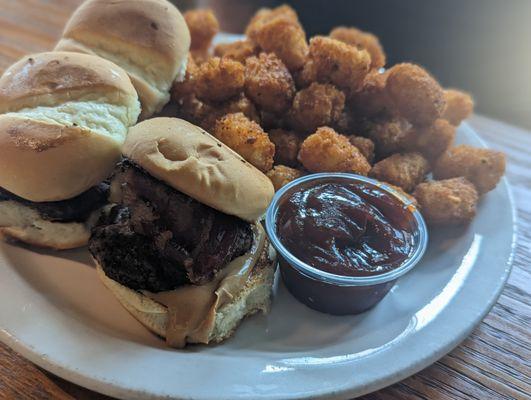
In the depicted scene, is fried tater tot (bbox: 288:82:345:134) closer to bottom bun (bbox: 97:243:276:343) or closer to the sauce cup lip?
the sauce cup lip

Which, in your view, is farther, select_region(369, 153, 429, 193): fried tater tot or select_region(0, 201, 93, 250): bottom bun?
select_region(369, 153, 429, 193): fried tater tot

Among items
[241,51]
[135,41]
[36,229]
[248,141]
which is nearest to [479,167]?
[248,141]

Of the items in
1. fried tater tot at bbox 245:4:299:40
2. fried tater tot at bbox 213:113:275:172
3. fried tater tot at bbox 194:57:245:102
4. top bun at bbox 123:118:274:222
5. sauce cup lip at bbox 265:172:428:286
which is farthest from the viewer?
fried tater tot at bbox 245:4:299:40

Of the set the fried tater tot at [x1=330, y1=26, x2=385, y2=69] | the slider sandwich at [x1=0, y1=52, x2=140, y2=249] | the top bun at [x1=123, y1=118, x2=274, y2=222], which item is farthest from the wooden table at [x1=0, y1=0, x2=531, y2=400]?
the fried tater tot at [x1=330, y1=26, x2=385, y2=69]

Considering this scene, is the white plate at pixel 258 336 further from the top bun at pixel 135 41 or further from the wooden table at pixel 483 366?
the top bun at pixel 135 41

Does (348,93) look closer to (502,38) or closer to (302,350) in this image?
(302,350)

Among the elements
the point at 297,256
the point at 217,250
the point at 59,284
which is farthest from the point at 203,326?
the point at 59,284
